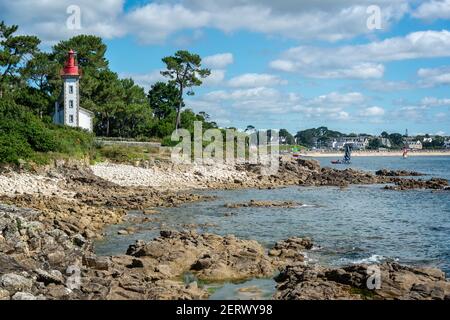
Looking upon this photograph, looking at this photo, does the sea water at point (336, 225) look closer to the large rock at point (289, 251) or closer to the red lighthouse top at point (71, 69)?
the large rock at point (289, 251)

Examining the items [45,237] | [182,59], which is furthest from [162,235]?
[182,59]

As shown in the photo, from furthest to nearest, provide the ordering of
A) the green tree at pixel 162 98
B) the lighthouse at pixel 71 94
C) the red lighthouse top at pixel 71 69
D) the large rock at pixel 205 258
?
the green tree at pixel 162 98
the lighthouse at pixel 71 94
the red lighthouse top at pixel 71 69
the large rock at pixel 205 258

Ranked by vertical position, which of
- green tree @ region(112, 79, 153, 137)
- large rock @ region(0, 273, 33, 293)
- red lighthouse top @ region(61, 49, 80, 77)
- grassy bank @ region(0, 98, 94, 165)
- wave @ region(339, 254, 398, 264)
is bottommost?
wave @ region(339, 254, 398, 264)

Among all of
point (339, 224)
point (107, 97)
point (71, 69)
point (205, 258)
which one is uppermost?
point (71, 69)

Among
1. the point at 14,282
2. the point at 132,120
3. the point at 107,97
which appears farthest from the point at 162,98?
the point at 14,282

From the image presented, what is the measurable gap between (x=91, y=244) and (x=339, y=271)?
9.21m

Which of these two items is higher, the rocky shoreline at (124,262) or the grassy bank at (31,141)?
the grassy bank at (31,141)

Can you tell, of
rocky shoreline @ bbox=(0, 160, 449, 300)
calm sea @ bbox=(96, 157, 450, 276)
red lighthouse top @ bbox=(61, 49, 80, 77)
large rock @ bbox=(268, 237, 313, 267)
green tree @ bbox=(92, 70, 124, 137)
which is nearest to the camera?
rocky shoreline @ bbox=(0, 160, 449, 300)

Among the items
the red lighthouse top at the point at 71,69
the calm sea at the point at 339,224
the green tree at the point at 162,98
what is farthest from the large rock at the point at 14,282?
the green tree at the point at 162,98

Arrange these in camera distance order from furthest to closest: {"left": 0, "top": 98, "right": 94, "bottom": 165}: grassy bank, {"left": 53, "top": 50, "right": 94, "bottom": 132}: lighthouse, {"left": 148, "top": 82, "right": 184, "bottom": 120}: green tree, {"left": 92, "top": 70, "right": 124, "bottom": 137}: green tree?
{"left": 148, "top": 82, "right": 184, "bottom": 120}: green tree, {"left": 92, "top": 70, "right": 124, "bottom": 137}: green tree, {"left": 53, "top": 50, "right": 94, "bottom": 132}: lighthouse, {"left": 0, "top": 98, "right": 94, "bottom": 165}: grassy bank

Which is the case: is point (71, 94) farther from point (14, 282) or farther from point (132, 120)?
point (14, 282)

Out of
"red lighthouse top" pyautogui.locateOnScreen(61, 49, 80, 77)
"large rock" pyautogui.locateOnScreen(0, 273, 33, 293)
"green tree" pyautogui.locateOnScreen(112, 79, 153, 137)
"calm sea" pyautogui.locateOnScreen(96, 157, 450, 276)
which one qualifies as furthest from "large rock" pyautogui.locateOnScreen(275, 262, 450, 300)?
"green tree" pyautogui.locateOnScreen(112, 79, 153, 137)

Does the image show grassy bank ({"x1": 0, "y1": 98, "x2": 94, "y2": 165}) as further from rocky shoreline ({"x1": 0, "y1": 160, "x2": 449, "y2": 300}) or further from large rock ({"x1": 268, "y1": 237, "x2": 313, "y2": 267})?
large rock ({"x1": 268, "y1": 237, "x2": 313, "y2": 267})

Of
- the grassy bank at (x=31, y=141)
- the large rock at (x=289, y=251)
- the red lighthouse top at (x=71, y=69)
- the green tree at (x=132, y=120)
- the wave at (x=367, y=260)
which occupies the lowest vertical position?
the wave at (x=367, y=260)
